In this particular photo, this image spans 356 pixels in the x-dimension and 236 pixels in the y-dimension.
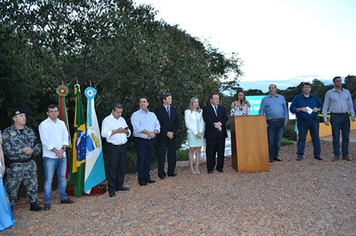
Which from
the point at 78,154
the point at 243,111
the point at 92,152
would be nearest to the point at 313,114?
the point at 243,111

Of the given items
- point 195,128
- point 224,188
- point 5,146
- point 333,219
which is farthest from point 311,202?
point 5,146

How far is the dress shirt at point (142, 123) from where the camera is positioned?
558 cm

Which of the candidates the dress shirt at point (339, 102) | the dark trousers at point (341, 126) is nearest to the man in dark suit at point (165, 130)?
the dress shirt at point (339, 102)

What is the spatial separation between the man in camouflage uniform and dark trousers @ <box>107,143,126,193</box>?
120 centimetres

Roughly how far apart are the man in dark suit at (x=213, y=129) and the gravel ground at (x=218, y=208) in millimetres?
511

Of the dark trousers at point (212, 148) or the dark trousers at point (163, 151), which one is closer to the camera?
the dark trousers at point (163, 151)

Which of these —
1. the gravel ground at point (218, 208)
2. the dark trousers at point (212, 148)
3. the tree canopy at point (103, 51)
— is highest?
the tree canopy at point (103, 51)

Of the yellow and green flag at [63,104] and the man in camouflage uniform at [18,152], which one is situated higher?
the yellow and green flag at [63,104]

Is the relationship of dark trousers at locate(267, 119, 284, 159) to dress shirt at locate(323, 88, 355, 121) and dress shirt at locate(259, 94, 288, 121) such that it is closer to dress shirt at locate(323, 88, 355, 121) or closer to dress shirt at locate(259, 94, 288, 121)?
dress shirt at locate(259, 94, 288, 121)

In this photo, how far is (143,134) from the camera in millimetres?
5617

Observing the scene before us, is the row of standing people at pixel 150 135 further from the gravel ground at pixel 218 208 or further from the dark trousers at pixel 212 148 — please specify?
the gravel ground at pixel 218 208

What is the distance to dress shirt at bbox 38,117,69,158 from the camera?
4.42 meters

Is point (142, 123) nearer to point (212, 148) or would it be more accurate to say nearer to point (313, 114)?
point (212, 148)

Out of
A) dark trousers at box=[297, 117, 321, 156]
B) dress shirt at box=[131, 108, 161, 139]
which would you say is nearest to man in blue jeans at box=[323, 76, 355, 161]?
dark trousers at box=[297, 117, 321, 156]
